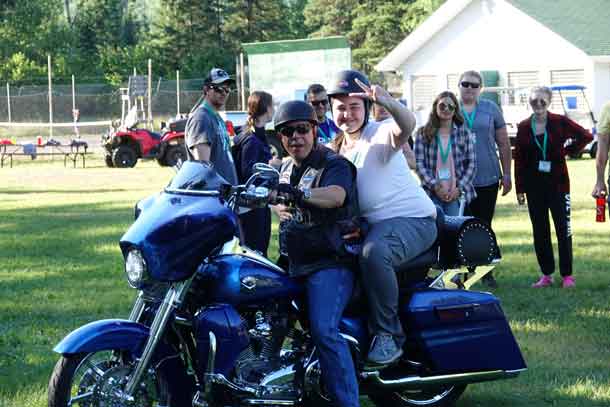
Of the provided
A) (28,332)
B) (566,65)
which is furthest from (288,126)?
(566,65)

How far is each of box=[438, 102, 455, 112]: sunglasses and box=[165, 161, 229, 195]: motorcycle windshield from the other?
4.50 m

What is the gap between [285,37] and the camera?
7850 cm

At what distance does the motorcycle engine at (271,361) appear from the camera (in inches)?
228

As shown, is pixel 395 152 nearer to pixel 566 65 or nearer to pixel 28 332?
pixel 28 332

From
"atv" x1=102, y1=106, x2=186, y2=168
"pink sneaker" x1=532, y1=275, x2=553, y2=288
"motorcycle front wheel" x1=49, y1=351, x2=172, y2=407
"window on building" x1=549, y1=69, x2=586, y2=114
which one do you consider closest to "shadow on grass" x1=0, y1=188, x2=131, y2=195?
"atv" x1=102, y1=106, x2=186, y2=168

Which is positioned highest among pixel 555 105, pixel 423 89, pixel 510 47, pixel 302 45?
pixel 302 45

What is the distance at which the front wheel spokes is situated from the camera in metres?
5.43

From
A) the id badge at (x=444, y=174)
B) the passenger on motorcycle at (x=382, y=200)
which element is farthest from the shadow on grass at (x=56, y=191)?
the passenger on motorcycle at (x=382, y=200)

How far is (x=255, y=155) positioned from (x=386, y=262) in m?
3.26

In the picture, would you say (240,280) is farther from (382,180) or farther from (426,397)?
(426,397)

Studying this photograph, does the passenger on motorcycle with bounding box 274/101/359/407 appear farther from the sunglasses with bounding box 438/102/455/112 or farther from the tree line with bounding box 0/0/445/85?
the tree line with bounding box 0/0/445/85

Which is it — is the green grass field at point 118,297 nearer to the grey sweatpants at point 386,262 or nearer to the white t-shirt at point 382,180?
the grey sweatpants at point 386,262

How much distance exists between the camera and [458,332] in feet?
20.7

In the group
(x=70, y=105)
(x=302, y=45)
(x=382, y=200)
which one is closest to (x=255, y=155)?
(x=382, y=200)
